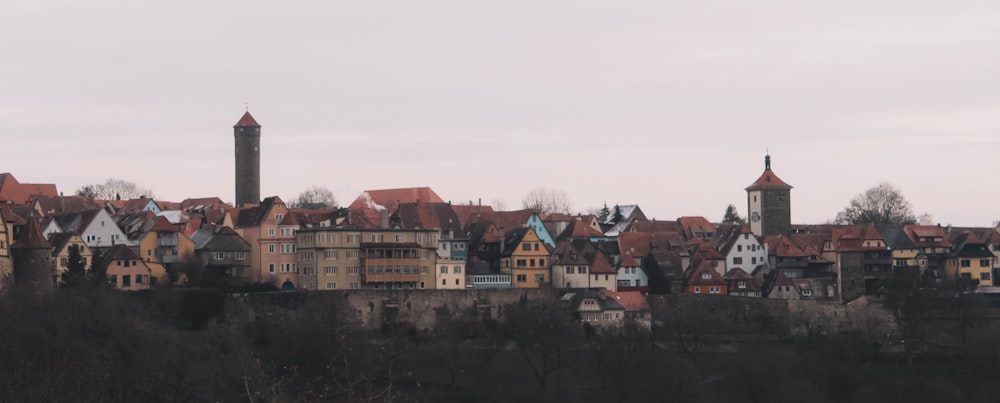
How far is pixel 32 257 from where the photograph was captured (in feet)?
245

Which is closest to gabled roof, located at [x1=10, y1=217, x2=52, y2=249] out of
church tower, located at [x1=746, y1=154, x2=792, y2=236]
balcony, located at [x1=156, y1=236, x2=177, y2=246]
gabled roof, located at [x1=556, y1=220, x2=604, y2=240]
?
balcony, located at [x1=156, y1=236, x2=177, y2=246]

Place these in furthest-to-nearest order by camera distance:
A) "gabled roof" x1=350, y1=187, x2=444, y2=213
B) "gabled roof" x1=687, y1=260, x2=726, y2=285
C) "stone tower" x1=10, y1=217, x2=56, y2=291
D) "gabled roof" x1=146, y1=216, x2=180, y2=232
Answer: "gabled roof" x1=350, y1=187, x2=444, y2=213 → "gabled roof" x1=687, y1=260, x2=726, y2=285 → "gabled roof" x1=146, y1=216, x2=180, y2=232 → "stone tower" x1=10, y1=217, x2=56, y2=291

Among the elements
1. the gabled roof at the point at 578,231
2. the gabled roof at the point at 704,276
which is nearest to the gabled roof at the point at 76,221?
the gabled roof at the point at 578,231

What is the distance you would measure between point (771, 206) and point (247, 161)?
30907mm

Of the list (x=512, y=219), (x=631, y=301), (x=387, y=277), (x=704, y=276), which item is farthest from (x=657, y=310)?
(x=512, y=219)

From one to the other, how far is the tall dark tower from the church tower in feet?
95.7

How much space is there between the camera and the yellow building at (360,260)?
3280 inches

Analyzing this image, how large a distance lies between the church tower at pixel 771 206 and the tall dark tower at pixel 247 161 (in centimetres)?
2918

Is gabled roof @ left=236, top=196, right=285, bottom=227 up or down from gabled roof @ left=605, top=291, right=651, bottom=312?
up

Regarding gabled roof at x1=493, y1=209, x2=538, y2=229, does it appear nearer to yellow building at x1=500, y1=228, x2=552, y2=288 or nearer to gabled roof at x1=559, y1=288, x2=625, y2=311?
yellow building at x1=500, y1=228, x2=552, y2=288

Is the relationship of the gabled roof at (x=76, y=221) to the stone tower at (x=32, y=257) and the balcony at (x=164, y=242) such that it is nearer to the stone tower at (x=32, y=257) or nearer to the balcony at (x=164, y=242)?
the balcony at (x=164, y=242)

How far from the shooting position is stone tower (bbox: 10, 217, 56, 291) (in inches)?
2921

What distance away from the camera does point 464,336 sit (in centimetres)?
7950

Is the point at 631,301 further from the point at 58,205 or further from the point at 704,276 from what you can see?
the point at 58,205
